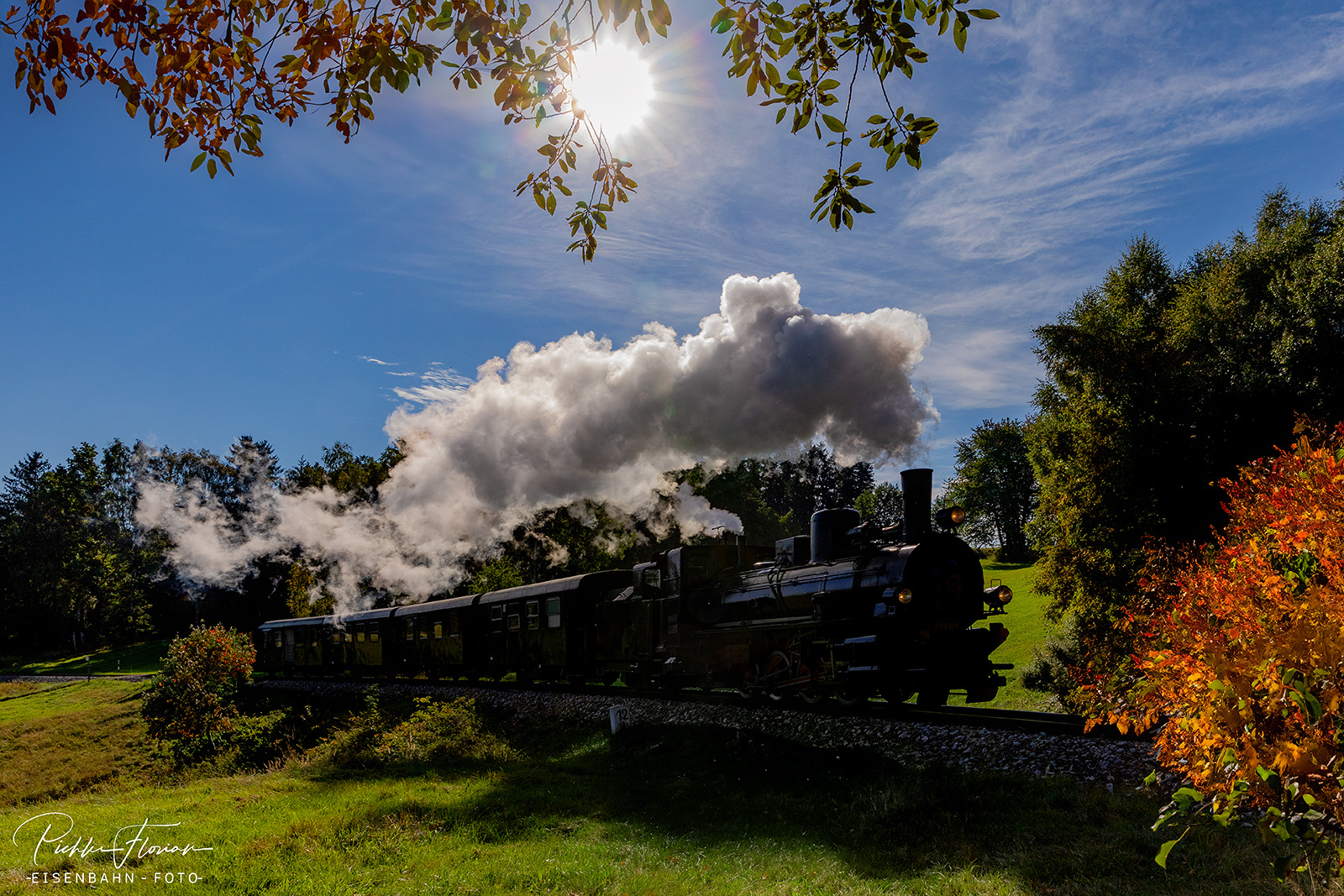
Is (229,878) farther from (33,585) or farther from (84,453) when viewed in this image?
(84,453)

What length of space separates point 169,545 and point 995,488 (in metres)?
77.7

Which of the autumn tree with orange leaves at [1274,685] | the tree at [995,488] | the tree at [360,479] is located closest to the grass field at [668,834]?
the autumn tree with orange leaves at [1274,685]

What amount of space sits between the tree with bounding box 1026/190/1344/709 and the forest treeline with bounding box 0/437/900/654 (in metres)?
16.4

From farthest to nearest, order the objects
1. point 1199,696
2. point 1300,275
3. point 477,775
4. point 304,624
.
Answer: point 304,624, point 1300,275, point 477,775, point 1199,696

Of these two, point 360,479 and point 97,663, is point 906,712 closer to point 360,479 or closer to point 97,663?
point 360,479

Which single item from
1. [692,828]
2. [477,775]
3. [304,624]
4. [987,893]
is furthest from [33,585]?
[987,893]

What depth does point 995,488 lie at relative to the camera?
69062 mm

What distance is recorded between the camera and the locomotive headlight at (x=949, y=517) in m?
11.3

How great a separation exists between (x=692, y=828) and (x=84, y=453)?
91326mm

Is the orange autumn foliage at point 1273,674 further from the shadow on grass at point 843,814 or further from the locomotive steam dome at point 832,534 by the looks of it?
the locomotive steam dome at point 832,534

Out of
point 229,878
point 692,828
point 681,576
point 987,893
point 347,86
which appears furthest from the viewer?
point 681,576

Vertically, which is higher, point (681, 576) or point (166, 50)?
point (166, 50)

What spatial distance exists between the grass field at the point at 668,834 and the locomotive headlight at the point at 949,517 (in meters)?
3.62

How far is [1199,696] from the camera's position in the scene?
12.0 ft
